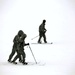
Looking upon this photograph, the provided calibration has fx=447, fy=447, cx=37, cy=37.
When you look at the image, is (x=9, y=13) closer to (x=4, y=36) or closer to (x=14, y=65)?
(x=4, y=36)

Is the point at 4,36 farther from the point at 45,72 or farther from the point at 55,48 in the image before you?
the point at 45,72

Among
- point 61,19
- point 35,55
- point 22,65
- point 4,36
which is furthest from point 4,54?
point 61,19

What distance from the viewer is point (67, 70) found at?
877 centimetres

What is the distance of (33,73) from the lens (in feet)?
28.2

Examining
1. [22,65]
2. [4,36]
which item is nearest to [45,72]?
[22,65]

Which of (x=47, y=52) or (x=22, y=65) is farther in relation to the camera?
(x=47, y=52)

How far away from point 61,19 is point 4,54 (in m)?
9.37

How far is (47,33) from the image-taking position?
17.5 meters

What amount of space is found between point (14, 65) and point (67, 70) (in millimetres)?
1243

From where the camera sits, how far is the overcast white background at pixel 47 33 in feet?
29.8

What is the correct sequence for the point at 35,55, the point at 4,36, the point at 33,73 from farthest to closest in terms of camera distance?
the point at 4,36, the point at 35,55, the point at 33,73

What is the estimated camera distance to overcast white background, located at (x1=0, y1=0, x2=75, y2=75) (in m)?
9.07

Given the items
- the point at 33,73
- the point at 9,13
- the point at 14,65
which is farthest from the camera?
the point at 9,13

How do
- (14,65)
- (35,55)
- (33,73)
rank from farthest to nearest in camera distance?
(35,55) < (14,65) < (33,73)
